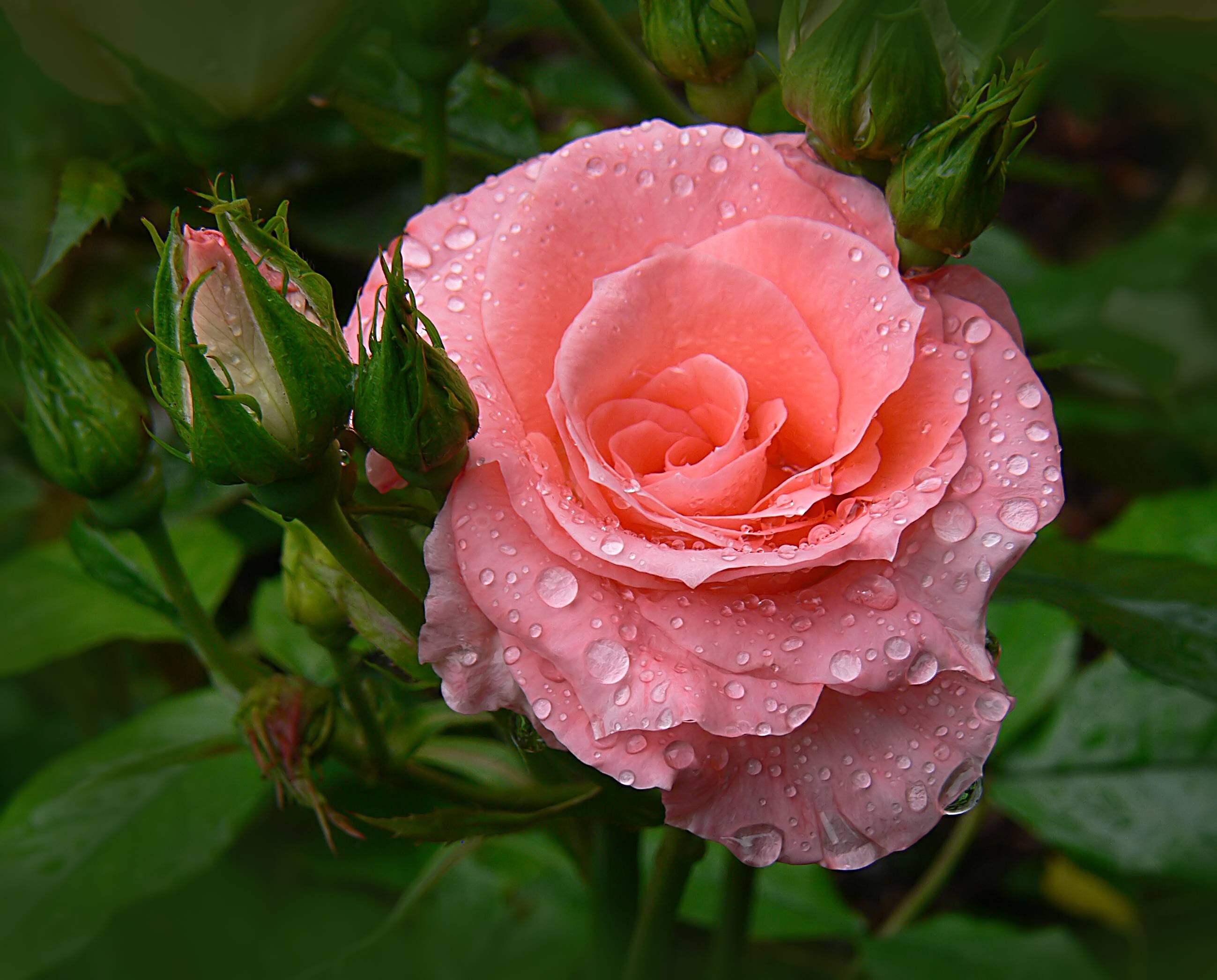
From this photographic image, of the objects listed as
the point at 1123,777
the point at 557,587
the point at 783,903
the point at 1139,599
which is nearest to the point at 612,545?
the point at 557,587

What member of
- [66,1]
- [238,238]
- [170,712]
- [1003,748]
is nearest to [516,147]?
[66,1]

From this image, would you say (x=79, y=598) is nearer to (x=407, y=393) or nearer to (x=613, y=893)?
(x=613, y=893)

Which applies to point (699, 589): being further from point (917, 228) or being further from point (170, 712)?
point (170, 712)

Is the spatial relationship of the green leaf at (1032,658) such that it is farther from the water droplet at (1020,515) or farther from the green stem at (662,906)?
the water droplet at (1020,515)

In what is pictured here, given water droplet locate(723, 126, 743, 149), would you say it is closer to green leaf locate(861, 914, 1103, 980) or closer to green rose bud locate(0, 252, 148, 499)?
green rose bud locate(0, 252, 148, 499)

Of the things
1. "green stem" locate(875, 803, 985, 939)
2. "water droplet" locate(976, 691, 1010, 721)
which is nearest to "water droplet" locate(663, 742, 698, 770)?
"water droplet" locate(976, 691, 1010, 721)

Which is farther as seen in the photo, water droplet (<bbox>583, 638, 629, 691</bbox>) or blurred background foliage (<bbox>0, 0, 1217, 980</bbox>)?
blurred background foliage (<bbox>0, 0, 1217, 980</bbox>)

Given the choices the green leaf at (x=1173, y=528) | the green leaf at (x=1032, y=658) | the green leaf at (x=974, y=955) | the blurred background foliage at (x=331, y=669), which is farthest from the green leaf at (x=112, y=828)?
the green leaf at (x=1173, y=528)
